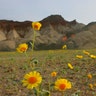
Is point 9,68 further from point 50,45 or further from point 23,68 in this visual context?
point 50,45

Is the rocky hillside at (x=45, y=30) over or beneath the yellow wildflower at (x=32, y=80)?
over

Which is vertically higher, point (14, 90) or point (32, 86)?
point (32, 86)

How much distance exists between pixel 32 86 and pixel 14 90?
6.08m

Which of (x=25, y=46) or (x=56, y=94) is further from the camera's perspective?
(x=56, y=94)

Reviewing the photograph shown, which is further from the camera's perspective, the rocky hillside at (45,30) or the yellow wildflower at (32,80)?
the rocky hillside at (45,30)

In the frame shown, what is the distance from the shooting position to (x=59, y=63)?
14047 mm

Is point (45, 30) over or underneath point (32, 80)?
over

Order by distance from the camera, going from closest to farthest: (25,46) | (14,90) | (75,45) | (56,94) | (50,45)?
1. (25,46)
2. (56,94)
3. (14,90)
4. (75,45)
5. (50,45)

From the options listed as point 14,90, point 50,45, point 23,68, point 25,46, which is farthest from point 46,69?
point 50,45

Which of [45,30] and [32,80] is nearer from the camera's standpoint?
[32,80]

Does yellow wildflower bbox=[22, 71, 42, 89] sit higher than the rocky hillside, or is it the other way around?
the rocky hillside

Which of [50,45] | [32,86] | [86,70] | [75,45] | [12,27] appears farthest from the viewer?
[12,27]

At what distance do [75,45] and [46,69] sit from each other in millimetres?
43577

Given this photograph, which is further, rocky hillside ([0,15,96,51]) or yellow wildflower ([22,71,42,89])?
rocky hillside ([0,15,96,51])
